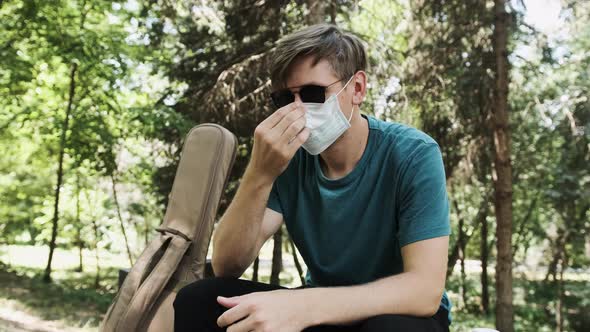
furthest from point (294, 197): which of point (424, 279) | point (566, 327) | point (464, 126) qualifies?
point (566, 327)

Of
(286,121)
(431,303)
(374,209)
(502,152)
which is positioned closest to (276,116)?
(286,121)

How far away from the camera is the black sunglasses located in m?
1.82

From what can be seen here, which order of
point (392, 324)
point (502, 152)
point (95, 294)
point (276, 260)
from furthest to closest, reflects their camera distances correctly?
point (276, 260) < point (95, 294) < point (502, 152) < point (392, 324)

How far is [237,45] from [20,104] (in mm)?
3807

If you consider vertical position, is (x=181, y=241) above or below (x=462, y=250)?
above

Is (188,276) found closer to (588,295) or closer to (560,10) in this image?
(560,10)

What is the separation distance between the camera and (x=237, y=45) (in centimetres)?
972

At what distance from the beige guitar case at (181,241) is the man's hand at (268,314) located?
150 centimetres

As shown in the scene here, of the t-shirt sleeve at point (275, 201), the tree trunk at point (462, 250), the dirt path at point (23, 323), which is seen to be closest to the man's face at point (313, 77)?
the t-shirt sleeve at point (275, 201)

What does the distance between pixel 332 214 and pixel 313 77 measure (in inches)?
19.1

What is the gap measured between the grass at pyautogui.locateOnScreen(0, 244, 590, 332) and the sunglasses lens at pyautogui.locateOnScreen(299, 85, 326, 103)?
5283 millimetres

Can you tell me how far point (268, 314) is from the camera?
52.6 inches

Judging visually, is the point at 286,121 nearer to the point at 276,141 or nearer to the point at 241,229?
the point at 276,141

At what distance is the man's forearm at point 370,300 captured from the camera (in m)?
1.37
